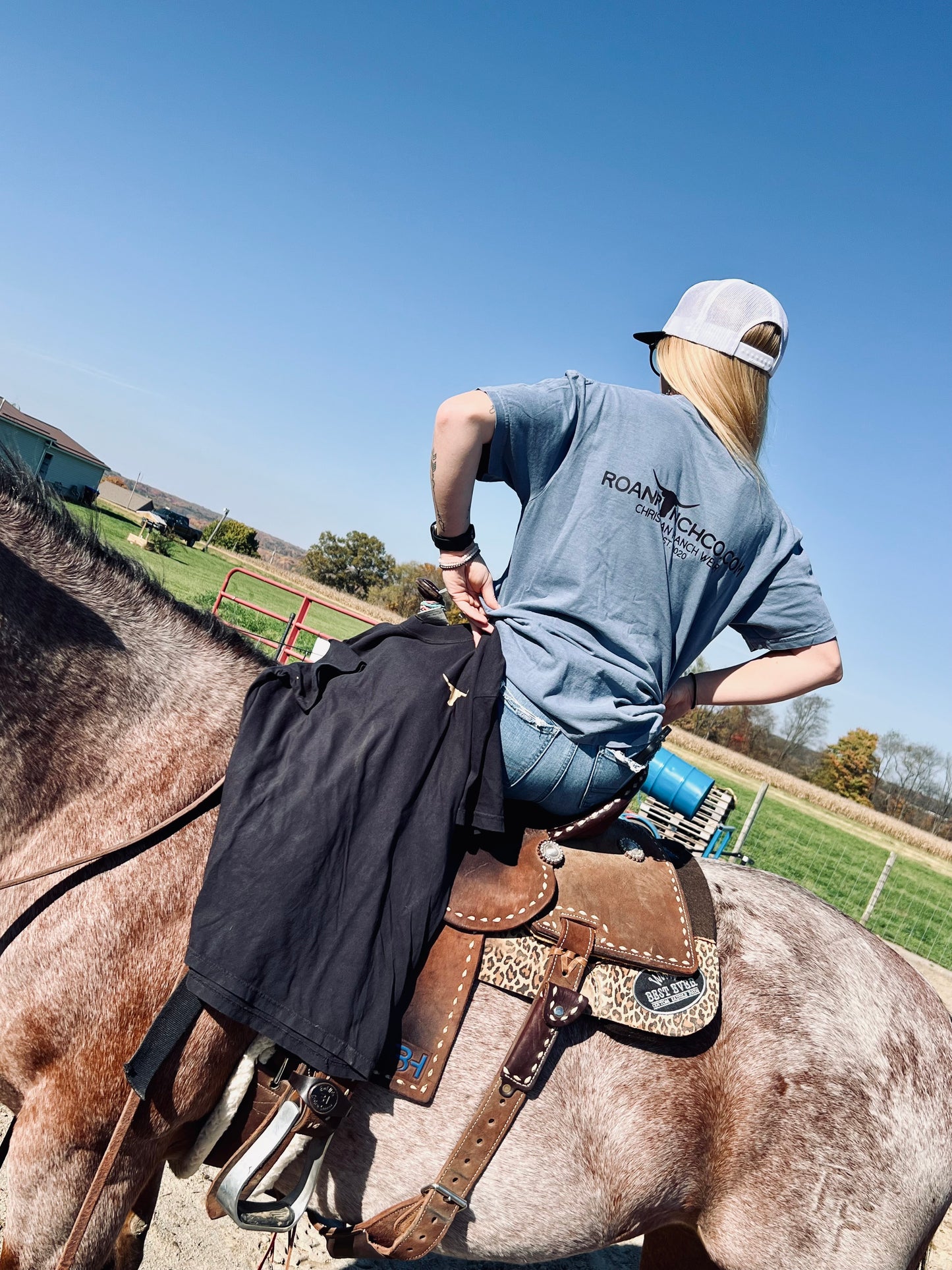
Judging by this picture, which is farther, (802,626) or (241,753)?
(802,626)

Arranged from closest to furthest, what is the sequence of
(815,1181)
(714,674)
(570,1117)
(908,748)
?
1. (570,1117)
2. (815,1181)
3. (714,674)
4. (908,748)

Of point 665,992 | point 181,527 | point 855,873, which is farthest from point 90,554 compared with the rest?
point 181,527

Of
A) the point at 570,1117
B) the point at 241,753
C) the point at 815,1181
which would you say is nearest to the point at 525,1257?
the point at 570,1117

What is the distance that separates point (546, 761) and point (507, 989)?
0.62 m

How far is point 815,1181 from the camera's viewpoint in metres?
2.23

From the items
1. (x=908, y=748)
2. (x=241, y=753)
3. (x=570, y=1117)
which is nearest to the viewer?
(x=241, y=753)

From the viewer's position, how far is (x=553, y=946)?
6.94 feet

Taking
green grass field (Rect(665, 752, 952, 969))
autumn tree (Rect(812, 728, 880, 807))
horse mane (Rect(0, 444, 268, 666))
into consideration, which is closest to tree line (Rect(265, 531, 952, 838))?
autumn tree (Rect(812, 728, 880, 807))

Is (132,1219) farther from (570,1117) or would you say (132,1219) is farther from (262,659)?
(262,659)

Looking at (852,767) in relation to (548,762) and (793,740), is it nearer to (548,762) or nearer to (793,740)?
(793,740)

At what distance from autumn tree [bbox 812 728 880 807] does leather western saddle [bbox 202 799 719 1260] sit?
61.3 metres

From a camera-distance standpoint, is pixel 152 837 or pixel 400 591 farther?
pixel 400 591

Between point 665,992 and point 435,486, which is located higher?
point 435,486

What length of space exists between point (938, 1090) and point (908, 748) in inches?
2950
